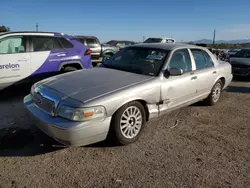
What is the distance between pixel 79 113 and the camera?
123 inches

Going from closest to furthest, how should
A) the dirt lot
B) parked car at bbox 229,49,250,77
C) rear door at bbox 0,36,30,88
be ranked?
the dirt lot, rear door at bbox 0,36,30,88, parked car at bbox 229,49,250,77

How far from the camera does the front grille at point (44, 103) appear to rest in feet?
11.0

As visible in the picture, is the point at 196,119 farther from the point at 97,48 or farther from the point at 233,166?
the point at 97,48

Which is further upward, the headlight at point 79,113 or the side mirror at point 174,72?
the side mirror at point 174,72

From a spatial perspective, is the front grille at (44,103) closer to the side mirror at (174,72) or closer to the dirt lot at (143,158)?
the dirt lot at (143,158)

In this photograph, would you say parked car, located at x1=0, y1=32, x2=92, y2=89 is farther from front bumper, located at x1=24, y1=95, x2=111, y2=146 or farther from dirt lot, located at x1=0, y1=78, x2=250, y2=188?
front bumper, located at x1=24, y1=95, x2=111, y2=146

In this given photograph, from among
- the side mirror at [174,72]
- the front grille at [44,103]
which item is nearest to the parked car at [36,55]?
the front grille at [44,103]

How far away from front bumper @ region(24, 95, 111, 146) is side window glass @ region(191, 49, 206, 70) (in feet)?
8.73

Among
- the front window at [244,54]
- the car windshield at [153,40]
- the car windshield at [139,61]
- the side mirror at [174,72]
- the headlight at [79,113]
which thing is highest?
the car windshield at [153,40]

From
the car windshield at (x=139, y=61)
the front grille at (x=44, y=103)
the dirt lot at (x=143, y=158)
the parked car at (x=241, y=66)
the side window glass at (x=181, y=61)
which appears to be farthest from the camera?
the parked car at (x=241, y=66)

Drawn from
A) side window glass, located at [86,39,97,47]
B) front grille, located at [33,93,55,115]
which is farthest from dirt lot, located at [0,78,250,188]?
side window glass, located at [86,39,97,47]

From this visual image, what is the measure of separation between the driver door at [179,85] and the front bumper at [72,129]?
4.35ft

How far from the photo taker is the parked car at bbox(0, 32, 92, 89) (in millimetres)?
5742

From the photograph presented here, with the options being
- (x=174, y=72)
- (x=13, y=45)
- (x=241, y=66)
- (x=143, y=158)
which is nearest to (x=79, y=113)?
(x=143, y=158)
